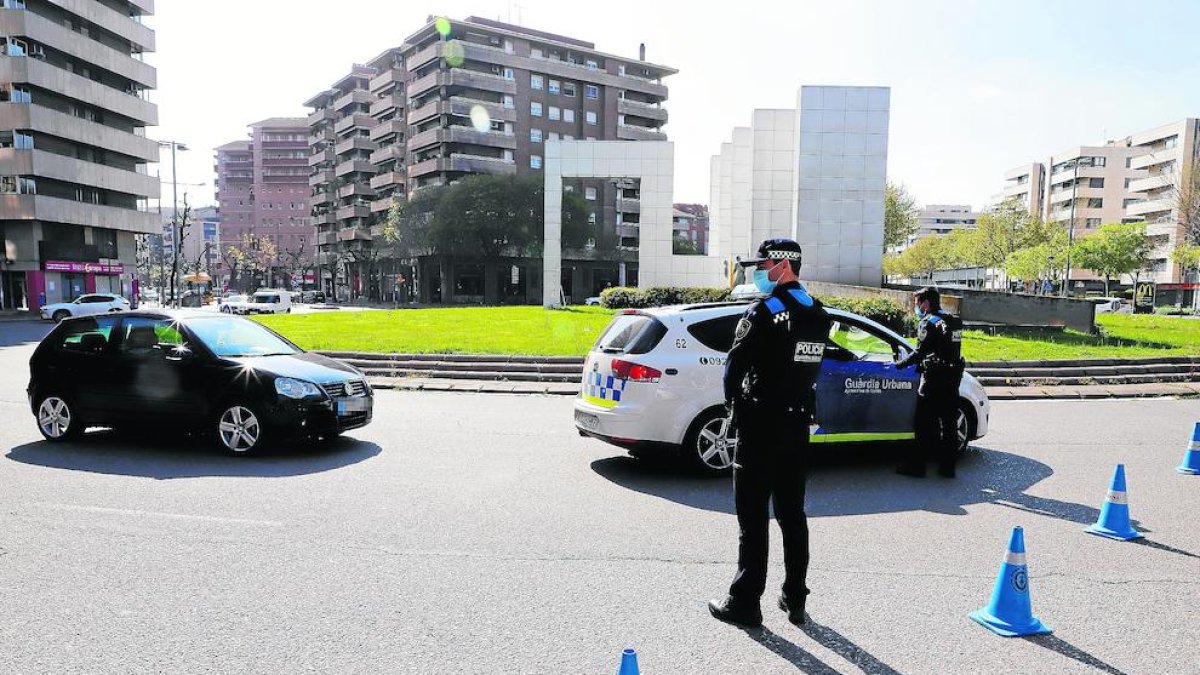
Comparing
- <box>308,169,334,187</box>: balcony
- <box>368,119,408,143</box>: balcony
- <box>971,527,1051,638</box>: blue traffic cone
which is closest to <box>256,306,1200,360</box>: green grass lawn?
<box>971,527,1051,638</box>: blue traffic cone

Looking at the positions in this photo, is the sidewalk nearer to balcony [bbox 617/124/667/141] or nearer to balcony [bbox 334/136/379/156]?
balcony [bbox 617/124/667/141]

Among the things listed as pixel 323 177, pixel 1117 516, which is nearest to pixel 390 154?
pixel 323 177

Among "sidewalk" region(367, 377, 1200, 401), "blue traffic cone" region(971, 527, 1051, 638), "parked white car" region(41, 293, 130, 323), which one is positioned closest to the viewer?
"blue traffic cone" region(971, 527, 1051, 638)

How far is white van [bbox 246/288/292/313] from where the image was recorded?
44375 mm

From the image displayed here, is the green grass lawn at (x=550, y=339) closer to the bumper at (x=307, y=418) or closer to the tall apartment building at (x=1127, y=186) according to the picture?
the bumper at (x=307, y=418)

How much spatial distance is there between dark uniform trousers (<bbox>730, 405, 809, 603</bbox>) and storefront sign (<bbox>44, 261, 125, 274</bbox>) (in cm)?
5567

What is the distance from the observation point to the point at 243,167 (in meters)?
134

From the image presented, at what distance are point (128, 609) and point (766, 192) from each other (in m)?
32.9

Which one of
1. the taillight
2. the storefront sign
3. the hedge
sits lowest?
the taillight

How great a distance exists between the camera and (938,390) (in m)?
6.85

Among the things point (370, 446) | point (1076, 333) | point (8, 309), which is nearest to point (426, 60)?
point (8, 309)

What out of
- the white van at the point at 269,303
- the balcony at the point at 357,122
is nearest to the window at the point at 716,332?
the white van at the point at 269,303

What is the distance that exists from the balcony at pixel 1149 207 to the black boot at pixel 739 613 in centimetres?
8719

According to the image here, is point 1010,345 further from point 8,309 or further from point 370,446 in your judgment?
point 8,309
